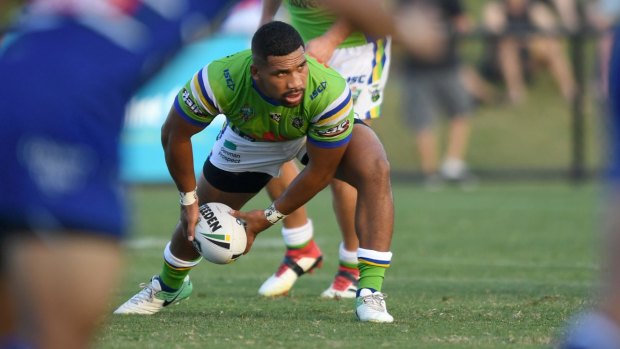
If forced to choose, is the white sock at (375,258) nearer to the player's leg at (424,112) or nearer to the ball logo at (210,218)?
the ball logo at (210,218)

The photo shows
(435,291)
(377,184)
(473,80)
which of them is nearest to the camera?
(377,184)

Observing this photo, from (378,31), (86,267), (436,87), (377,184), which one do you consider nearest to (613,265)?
(378,31)

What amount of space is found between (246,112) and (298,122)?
272mm

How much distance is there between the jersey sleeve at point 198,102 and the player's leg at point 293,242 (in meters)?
1.41

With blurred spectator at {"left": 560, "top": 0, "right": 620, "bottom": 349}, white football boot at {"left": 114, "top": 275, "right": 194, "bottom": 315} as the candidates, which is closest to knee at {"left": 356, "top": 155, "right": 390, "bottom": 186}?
white football boot at {"left": 114, "top": 275, "right": 194, "bottom": 315}

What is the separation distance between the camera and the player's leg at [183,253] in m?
6.21

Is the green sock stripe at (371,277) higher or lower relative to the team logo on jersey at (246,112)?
lower

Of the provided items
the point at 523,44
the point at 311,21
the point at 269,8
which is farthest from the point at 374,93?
the point at 523,44

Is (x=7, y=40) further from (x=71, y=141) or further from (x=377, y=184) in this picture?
(x=377, y=184)

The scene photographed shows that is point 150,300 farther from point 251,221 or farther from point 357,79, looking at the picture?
point 357,79

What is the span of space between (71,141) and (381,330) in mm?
2528

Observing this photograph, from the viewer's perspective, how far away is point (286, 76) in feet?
18.4

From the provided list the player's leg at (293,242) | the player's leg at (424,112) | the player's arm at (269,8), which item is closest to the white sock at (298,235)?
the player's leg at (293,242)

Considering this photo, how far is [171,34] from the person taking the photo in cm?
355
